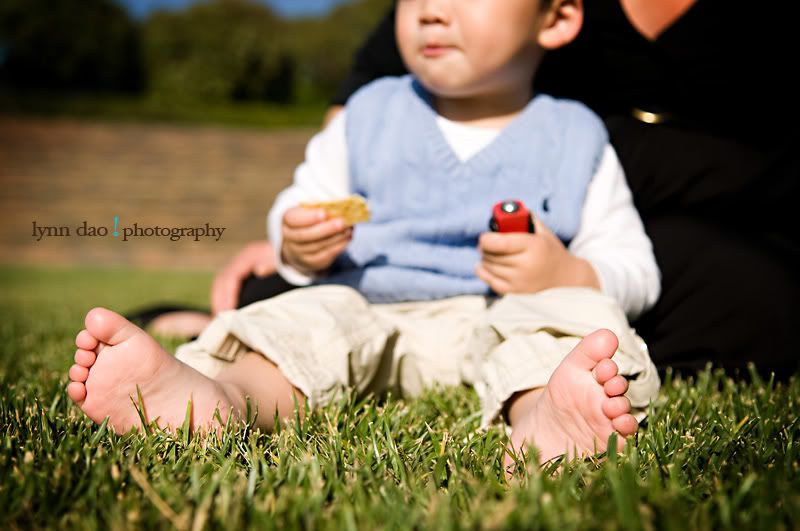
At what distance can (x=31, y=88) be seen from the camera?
1531 cm

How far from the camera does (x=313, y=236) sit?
1353mm

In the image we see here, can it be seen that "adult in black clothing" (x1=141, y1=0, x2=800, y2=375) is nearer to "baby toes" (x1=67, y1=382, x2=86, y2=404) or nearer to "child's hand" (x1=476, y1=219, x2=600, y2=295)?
"child's hand" (x1=476, y1=219, x2=600, y2=295)

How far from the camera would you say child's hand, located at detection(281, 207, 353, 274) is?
1337mm

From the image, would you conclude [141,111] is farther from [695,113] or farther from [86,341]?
[86,341]

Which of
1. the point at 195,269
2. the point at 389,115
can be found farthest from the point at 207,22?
the point at 389,115

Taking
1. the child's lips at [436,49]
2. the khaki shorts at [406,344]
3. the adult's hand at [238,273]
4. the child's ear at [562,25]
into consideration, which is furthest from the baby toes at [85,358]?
the child's ear at [562,25]

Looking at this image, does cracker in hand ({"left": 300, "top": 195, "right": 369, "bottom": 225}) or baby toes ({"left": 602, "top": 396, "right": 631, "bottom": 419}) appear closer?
baby toes ({"left": 602, "top": 396, "right": 631, "bottom": 419})

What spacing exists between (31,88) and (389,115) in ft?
53.0

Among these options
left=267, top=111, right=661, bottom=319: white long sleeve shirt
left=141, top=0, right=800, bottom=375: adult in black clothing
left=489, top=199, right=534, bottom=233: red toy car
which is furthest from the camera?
left=141, top=0, right=800, bottom=375: adult in black clothing

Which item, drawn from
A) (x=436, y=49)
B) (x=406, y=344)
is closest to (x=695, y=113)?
(x=436, y=49)

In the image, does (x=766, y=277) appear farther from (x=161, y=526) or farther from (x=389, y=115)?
(x=161, y=526)

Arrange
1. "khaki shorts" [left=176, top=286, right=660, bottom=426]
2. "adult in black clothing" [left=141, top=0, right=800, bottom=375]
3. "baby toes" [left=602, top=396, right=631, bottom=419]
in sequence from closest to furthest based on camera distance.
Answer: "baby toes" [left=602, top=396, right=631, bottom=419] < "khaki shorts" [left=176, top=286, right=660, bottom=426] < "adult in black clothing" [left=141, top=0, right=800, bottom=375]

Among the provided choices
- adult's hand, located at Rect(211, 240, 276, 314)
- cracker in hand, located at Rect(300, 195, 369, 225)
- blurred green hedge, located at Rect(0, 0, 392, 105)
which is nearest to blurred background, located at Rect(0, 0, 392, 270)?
blurred green hedge, located at Rect(0, 0, 392, 105)

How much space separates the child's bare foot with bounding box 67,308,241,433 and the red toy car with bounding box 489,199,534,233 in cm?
58
